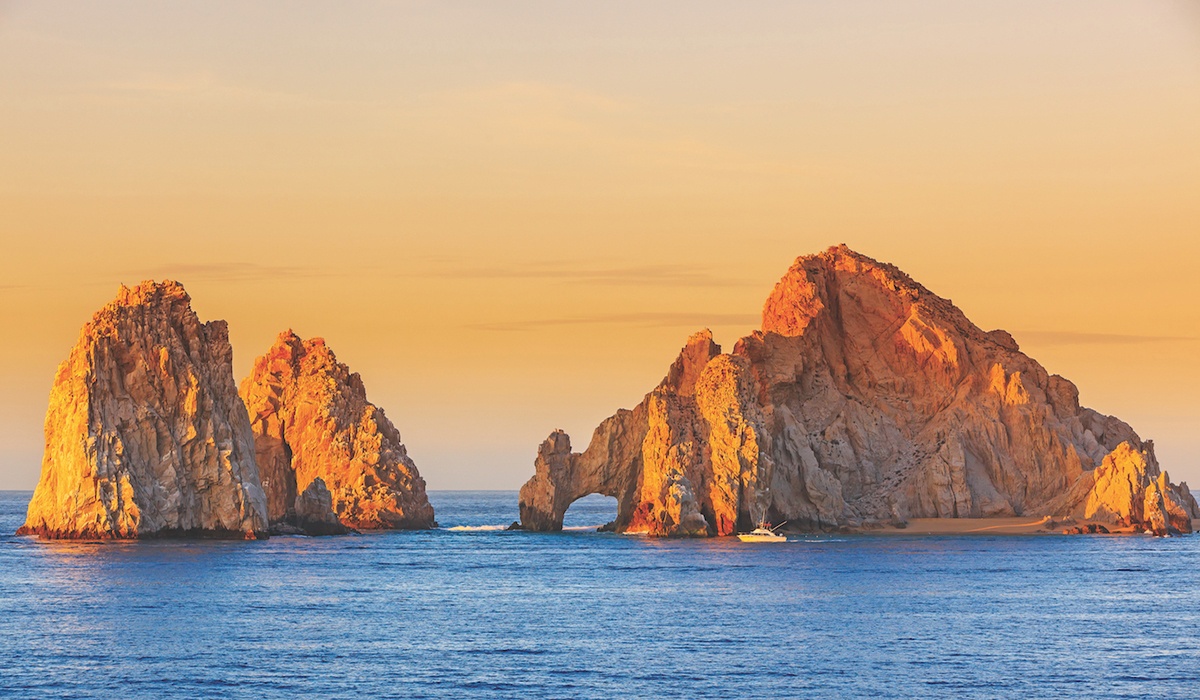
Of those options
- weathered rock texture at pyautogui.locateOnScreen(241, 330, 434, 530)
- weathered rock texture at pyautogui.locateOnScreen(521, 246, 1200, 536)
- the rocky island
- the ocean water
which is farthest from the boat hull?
the rocky island

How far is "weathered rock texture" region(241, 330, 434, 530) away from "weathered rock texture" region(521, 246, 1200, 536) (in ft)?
42.3

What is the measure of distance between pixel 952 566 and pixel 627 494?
171 ft

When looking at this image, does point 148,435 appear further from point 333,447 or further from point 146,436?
point 333,447

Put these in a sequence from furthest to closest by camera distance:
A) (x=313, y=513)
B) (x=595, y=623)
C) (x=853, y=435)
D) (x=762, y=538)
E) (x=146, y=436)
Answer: (x=853, y=435)
(x=313, y=513)
(x=762, y=538)
(x=146, y=436)
(x=595, y=623)

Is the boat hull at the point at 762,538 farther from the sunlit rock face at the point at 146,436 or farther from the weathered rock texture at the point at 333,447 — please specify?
the sunlit rock face at the point at 146,436

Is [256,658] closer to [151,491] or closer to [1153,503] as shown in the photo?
[151,491]

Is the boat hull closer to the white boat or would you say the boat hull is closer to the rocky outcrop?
the white boat

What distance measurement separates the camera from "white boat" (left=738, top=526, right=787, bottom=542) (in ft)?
445

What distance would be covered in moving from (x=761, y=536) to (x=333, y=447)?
39.8m

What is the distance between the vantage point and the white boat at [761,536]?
445 ft

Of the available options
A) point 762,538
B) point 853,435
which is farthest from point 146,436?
point 853,435

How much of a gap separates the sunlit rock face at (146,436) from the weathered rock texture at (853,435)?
3520 centimetres

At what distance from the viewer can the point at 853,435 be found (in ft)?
502

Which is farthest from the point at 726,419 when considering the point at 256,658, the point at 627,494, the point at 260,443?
the point at 256,658
